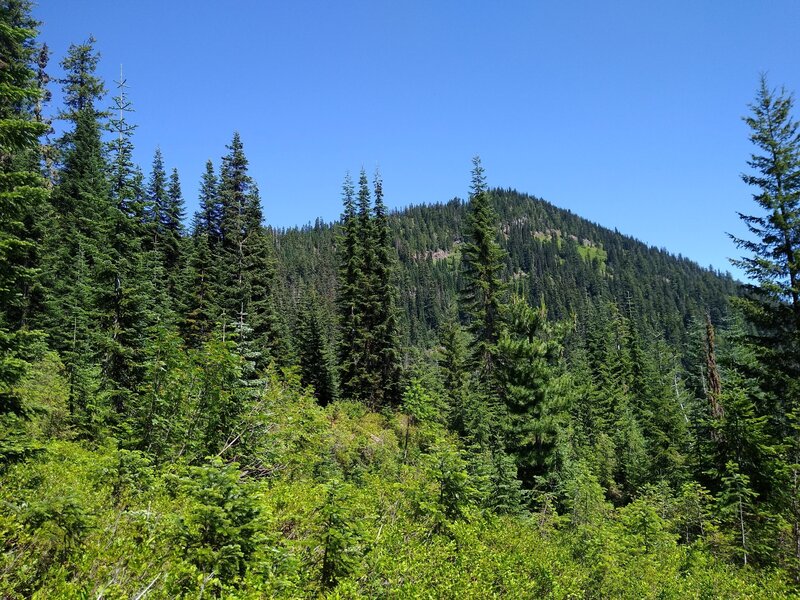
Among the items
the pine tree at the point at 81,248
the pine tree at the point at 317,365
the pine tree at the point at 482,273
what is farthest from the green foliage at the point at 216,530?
the pine tree at the point at 317,365

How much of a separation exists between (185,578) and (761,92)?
24.3 metres

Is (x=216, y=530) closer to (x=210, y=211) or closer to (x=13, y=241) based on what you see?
(x=13, y=241)

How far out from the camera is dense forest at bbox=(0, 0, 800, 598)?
16.4 ft

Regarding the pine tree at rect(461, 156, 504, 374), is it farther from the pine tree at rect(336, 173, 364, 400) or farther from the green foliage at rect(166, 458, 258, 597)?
the green foliage at rect(166, 458, 258, 597)

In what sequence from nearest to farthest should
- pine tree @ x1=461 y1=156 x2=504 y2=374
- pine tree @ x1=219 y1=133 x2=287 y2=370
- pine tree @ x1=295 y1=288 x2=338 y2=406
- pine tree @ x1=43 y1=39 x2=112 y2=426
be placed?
pine tree @ x1=43 y1=39 x2=112 y2=426, pine tree @ x1=461 y1=156 x2=504 y2=374, pine tree @ x1=219 y1=133 x2=287 y2=370, pine tree @ x1=295 y1=288 x2=338 y2=406

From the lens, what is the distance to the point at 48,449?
29.1 feet

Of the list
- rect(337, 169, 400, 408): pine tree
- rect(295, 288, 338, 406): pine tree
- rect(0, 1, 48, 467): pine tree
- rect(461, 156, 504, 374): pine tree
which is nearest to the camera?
rect(0, 1, 48, 467): pine tree

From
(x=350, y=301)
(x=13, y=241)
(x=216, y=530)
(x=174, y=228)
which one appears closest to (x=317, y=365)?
(x=350, y=301)

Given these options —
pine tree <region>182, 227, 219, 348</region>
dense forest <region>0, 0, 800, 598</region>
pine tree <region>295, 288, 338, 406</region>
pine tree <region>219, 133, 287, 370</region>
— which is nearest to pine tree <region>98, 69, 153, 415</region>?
dense forest <region>0, 0, 800, 598</region>

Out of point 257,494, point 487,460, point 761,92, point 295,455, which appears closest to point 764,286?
point 761,92

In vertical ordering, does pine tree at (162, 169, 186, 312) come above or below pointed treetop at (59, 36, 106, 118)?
below

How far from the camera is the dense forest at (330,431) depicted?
4.98 meters

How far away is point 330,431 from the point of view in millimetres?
16188

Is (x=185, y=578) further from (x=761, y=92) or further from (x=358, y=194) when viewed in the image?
(x=358, y=194)
